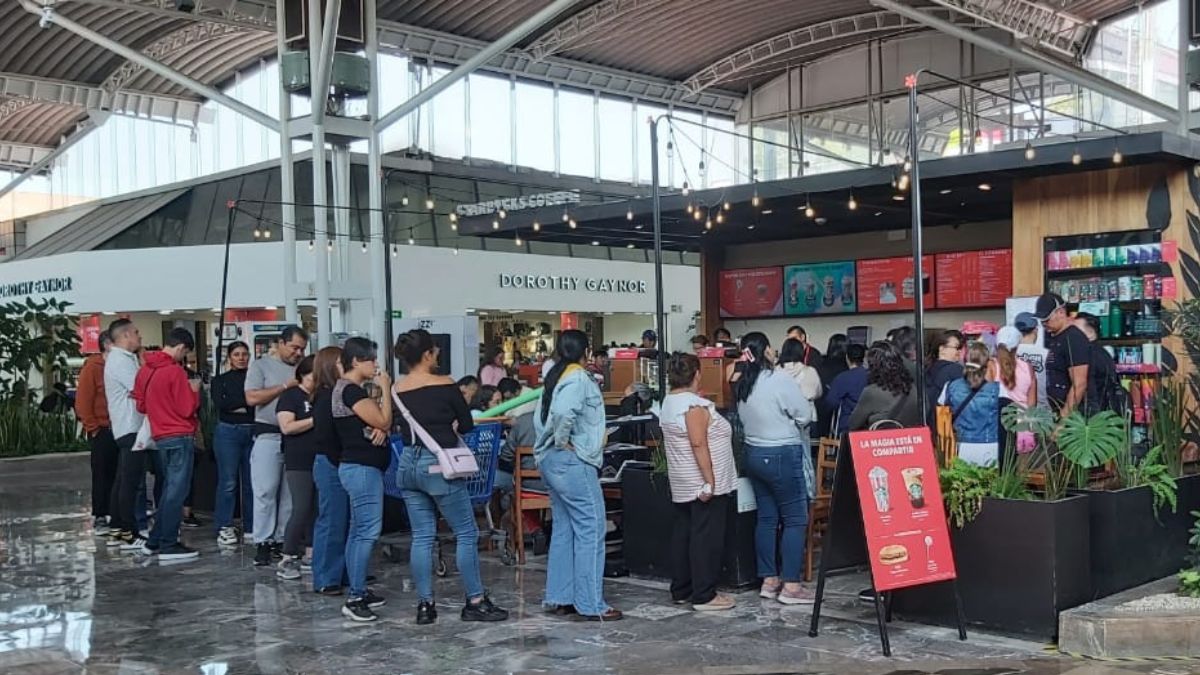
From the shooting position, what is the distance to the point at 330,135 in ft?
52.2

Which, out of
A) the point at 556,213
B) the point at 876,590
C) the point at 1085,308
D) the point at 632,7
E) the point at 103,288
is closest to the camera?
the point at 876,590

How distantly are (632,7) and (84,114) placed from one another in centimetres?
1717

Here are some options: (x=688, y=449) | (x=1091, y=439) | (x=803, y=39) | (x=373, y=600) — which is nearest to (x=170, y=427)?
(x=373, y=600)

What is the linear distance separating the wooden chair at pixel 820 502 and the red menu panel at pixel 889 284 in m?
7.29

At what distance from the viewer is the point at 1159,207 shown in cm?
1026

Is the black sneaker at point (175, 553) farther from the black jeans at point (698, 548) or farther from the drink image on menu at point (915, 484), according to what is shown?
the drink image on menu at point (915, 484)

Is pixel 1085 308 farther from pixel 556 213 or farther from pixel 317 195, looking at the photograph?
pixel 317 195

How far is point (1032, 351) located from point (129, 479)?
21.4 feet

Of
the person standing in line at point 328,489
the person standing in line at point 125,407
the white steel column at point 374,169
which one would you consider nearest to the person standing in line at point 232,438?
the person standing in line at point 125,407

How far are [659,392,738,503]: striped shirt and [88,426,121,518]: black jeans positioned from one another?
212 inches

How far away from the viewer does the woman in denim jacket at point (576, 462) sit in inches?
233

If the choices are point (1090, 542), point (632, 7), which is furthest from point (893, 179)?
point (632, 7)

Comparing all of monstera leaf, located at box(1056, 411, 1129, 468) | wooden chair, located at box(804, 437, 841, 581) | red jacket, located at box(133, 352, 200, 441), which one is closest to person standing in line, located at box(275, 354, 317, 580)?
red jacket, located at box(133, 352, 200, 441)

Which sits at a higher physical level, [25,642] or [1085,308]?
[1085,308]
